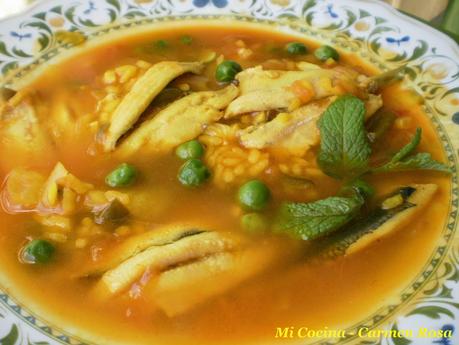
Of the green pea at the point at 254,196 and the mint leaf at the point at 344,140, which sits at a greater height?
the mint leaf at the point at 344,140

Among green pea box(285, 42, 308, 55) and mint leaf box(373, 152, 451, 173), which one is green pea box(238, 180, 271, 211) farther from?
green pea box(285, 42, 308, 55)

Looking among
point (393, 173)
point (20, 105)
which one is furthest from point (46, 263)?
point (393, 173)

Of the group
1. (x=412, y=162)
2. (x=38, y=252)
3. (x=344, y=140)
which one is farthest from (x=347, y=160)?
(x=38, y=252)

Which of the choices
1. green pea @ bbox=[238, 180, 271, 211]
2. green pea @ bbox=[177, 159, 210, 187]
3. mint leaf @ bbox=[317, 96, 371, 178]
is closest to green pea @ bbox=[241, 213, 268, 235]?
green pea @ bbox=[238, 180, 271, 211]

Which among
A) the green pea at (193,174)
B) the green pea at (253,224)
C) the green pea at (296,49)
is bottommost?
the green pea at (253,224)

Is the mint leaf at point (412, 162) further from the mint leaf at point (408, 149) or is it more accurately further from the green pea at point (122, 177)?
the green pea at point (122, 177)

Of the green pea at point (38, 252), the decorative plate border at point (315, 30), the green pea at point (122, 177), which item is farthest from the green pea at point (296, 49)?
the green pea at point (38, 252)
